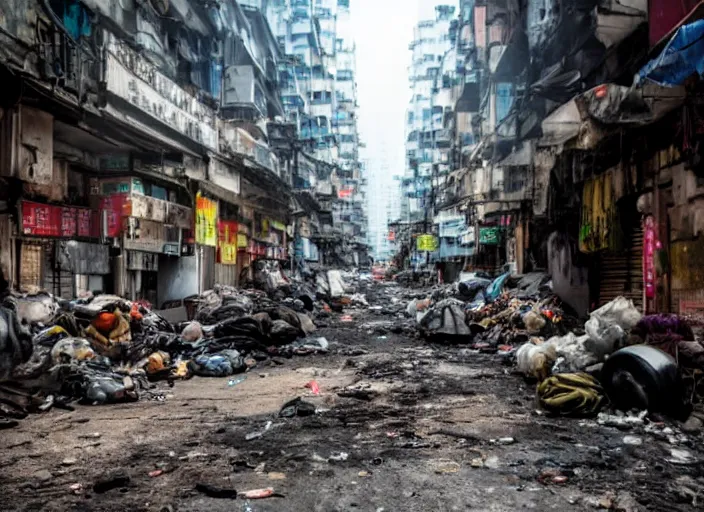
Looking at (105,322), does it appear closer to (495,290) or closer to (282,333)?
(282,333)

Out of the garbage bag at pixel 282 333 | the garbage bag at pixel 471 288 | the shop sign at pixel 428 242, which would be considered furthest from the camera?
the shop sign at pixel 428 242

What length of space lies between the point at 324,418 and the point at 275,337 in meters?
6.71

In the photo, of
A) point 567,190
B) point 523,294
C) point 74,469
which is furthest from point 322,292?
point 74,469

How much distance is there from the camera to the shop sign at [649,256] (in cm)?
964

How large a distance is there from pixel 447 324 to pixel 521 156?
32.0 ft

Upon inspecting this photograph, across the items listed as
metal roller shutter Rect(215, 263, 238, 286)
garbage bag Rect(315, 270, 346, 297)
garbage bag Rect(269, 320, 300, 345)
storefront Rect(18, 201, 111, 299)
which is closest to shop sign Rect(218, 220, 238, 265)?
metal roller shutter Rect(215, 263, 238, 286)

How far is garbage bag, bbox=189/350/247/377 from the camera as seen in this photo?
9273 mm

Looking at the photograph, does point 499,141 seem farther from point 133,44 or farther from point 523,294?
point 133,44

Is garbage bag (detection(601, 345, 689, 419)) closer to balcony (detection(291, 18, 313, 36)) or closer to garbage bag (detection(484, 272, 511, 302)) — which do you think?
garbage bag (detection(484, 272, 511, 302))

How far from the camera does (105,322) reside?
9.94m

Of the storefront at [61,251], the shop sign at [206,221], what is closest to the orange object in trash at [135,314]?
the storefront at [61,251]

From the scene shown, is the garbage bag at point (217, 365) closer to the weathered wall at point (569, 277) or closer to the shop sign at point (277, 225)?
the weathered wall at point (569, 277)

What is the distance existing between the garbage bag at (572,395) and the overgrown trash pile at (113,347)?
16.6ft

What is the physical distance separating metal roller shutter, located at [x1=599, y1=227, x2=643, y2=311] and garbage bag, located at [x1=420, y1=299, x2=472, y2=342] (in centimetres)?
336
